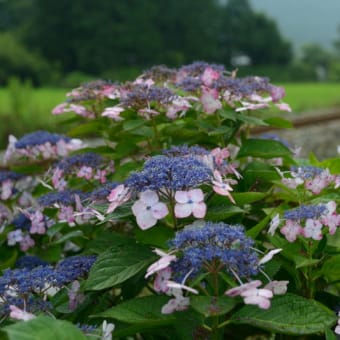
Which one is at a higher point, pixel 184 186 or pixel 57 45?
pixel 184 186

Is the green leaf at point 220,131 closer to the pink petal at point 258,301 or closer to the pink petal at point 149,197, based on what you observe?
the pink petal at point 149,197

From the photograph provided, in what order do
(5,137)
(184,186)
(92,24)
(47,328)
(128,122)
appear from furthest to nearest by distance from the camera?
(92,24), (5,137), (128,122), (184,186), (47,328)

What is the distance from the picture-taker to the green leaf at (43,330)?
914 millimetres

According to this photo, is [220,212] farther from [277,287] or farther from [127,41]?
[127,41]

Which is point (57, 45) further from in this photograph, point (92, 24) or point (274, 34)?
point (274, 34)

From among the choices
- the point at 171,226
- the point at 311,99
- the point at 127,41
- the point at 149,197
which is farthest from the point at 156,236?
the point at 127,41

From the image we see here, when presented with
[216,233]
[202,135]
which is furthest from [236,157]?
[216,233]

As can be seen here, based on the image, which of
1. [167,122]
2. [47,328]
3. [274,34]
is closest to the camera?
[47,328]

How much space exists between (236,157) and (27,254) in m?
0.61

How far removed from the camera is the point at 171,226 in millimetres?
1306

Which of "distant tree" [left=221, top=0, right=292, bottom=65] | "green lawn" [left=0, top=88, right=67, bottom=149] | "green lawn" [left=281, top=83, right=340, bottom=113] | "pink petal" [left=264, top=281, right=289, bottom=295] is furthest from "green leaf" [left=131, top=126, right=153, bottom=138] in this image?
"distant tree" [left=221, top=0, right=292, bottom=65]

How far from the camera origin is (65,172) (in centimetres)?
177

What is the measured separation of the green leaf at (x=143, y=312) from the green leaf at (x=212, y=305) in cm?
10

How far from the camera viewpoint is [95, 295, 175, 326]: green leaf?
3.67ft
